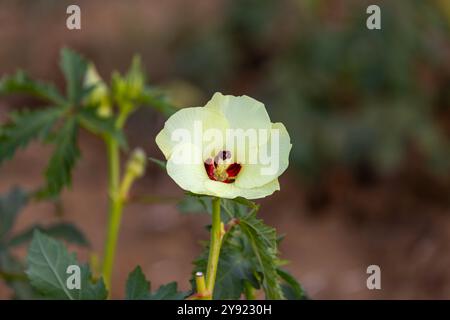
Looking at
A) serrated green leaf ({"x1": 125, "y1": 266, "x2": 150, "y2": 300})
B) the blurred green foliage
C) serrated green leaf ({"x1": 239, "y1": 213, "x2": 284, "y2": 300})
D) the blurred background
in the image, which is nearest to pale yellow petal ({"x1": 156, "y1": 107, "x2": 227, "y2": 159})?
serrated green leaf ({"x1": 239, "y1": 213, "x2": 284, "y2": 300})

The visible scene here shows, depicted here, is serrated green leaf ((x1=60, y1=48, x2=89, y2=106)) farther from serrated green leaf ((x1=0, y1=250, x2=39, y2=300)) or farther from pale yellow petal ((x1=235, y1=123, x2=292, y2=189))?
pale yellow petal ((x1=235, y1=123, x2=292, y2=189))

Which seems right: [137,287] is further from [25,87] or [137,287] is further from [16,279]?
[25,87]

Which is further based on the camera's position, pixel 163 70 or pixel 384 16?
pixel 163 70

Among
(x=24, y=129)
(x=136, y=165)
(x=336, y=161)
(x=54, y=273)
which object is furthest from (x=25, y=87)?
(x=336, y=161)

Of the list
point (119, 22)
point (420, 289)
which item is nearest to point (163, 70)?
point (119, 22)
